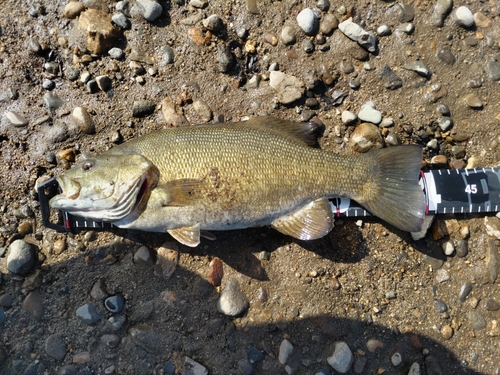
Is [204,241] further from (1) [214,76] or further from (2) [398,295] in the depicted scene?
(2) [398,295]

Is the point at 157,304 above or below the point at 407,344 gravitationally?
above

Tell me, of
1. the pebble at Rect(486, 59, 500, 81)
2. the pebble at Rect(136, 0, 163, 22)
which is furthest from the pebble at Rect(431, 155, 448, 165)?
the pebble at Rect(136, 0, 163, 22)

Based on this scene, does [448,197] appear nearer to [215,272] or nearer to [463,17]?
[463,17]

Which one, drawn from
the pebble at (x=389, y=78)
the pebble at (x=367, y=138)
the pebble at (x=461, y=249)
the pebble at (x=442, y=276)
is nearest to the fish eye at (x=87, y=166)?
the pebble at (x=367, y=138)

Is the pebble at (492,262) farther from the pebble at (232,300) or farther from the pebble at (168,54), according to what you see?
the pebble at (168,54)

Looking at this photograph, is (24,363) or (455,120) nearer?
(24,363)

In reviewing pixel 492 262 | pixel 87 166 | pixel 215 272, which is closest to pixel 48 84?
pixel 87 166

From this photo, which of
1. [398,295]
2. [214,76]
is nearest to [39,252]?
[214,76]
